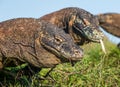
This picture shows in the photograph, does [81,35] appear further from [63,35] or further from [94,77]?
[63,35]

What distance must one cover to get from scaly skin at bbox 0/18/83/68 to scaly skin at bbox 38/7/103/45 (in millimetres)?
807

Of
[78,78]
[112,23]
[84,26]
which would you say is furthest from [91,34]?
[112,23]

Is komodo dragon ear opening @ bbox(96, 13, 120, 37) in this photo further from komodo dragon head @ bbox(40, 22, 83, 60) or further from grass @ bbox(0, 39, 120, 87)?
komodo dragon head @ bbox(40, 22, 83, 60)

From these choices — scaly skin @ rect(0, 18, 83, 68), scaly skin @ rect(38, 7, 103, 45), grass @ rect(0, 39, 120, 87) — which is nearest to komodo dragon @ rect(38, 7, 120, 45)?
scaly skin @ rect(38, 7, 103, 45)

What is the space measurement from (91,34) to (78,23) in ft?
0.54

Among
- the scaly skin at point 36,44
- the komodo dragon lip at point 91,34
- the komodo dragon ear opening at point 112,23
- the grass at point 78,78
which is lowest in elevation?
the komodo dragon ear opening at point 112,23

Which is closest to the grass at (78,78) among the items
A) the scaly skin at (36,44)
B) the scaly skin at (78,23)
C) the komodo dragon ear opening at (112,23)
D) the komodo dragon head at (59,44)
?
the scaly skin at (78,23)

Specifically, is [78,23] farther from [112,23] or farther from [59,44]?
[112,23]

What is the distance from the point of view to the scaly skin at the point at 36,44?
2895 millimetres

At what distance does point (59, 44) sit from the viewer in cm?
291

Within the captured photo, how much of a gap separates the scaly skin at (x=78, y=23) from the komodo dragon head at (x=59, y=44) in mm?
849

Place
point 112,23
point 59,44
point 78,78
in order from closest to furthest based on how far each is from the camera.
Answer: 1. point 59,44
2. point 78,78
3. point 112,23

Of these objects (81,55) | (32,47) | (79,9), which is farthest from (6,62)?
(79,9)

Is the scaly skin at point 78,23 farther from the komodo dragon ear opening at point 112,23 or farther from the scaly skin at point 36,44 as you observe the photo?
the komodo dragon ear opening at point 112,23
